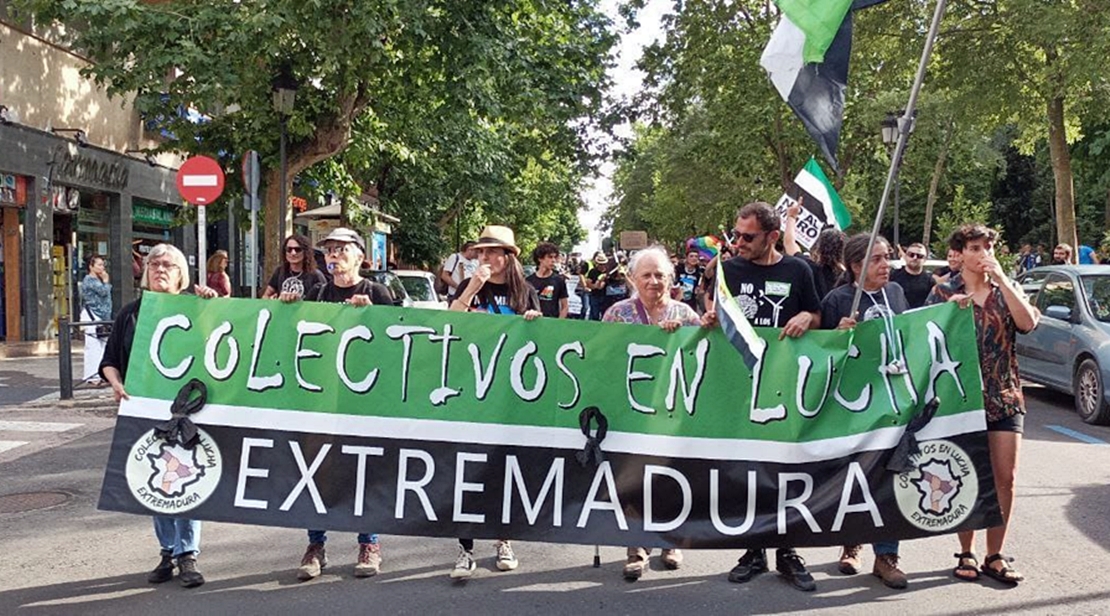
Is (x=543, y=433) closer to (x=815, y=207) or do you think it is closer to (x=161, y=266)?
(x=161, y=266)

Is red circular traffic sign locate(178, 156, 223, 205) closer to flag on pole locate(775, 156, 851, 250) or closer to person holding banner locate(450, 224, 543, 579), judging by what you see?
flag on pole locate(775, 156, 851, 250)

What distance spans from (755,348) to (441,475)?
1.59m

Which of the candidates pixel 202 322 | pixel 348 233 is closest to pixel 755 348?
pixel 348 233

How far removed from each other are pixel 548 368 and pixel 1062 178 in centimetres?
1986

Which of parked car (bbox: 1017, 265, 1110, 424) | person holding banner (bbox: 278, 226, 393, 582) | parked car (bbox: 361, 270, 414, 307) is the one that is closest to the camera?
person holding banner (bbox: 278, 226, 393, 582)

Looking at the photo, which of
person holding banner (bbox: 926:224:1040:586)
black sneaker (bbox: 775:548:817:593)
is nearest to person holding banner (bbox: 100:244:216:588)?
black sneaker (bbox: 775:548:817:593)

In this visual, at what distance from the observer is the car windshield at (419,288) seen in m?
16.3

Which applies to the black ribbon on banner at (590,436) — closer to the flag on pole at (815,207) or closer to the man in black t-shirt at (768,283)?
the man in black t-shirt at (768,283)

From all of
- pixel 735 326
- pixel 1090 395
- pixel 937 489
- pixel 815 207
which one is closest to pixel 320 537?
pixel 735 326

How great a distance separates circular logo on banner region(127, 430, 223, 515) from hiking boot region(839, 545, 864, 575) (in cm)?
320

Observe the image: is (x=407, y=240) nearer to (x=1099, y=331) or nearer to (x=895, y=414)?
(x=1099, y=331)

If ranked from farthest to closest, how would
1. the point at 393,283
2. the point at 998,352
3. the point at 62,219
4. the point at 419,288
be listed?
the point at 62,219 < the point at 419,288 < the point at 393,283 < the point at 998,352

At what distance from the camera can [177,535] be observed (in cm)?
500

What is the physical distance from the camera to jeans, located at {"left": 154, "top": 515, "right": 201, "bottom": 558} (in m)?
5.00
